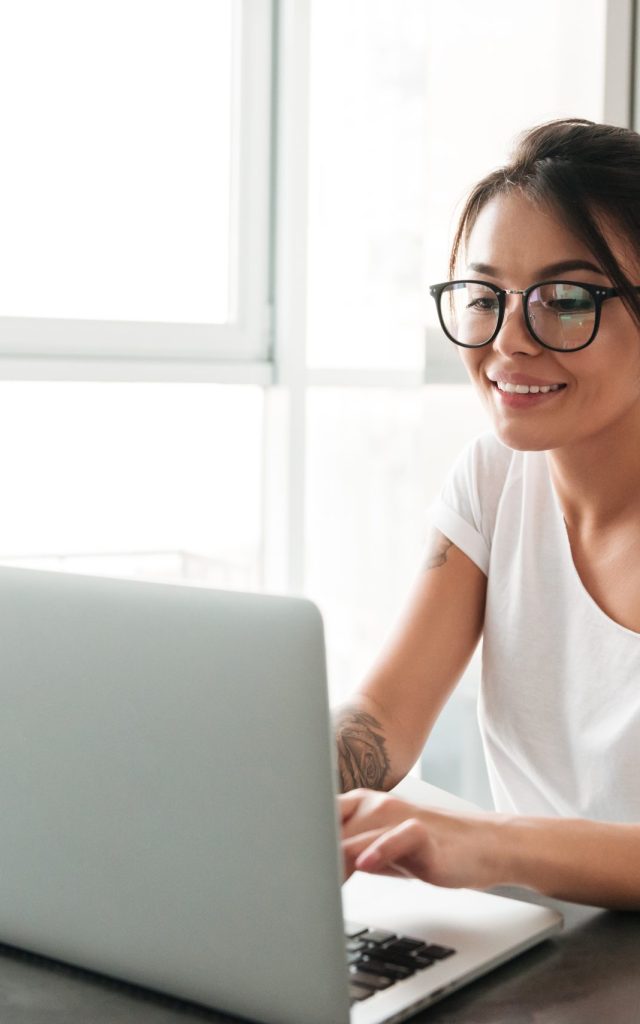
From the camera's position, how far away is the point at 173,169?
323 centimetres

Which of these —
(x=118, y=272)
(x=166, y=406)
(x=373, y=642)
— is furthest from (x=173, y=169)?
(x=373, y=642)

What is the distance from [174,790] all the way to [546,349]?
0.80 meters

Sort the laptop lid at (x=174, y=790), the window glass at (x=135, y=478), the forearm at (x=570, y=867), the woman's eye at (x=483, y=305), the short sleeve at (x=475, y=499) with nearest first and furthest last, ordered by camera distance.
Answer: the laptop lid at (x=174, y=790)
the forearm at (x=570, y=867)
the woman's eye at (x=483, y=305)
the short sleeve at (x=475, y=499)
the window glass at (x=135, y=478)

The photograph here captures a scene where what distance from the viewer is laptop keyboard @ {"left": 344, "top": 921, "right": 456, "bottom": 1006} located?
83cm

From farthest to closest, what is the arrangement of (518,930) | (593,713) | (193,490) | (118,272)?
(193,490)
(118,272)
(593,713)
(518,930)

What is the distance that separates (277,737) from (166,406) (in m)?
2.66

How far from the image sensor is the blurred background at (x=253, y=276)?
2838 mm

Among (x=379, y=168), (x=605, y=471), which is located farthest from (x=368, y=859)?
(x=379, y=168)

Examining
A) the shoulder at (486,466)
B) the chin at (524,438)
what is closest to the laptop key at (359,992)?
the chin at (524,438)

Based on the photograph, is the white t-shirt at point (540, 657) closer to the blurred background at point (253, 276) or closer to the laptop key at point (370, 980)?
the laptop key at point (370, 980)

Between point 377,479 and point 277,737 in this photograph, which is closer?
point 277,737

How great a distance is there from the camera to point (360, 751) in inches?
54.2

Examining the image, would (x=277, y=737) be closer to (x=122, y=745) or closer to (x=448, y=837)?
(x=122, y=745)

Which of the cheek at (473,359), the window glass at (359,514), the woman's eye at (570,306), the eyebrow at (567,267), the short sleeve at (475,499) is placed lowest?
the window glass at (359,514)
